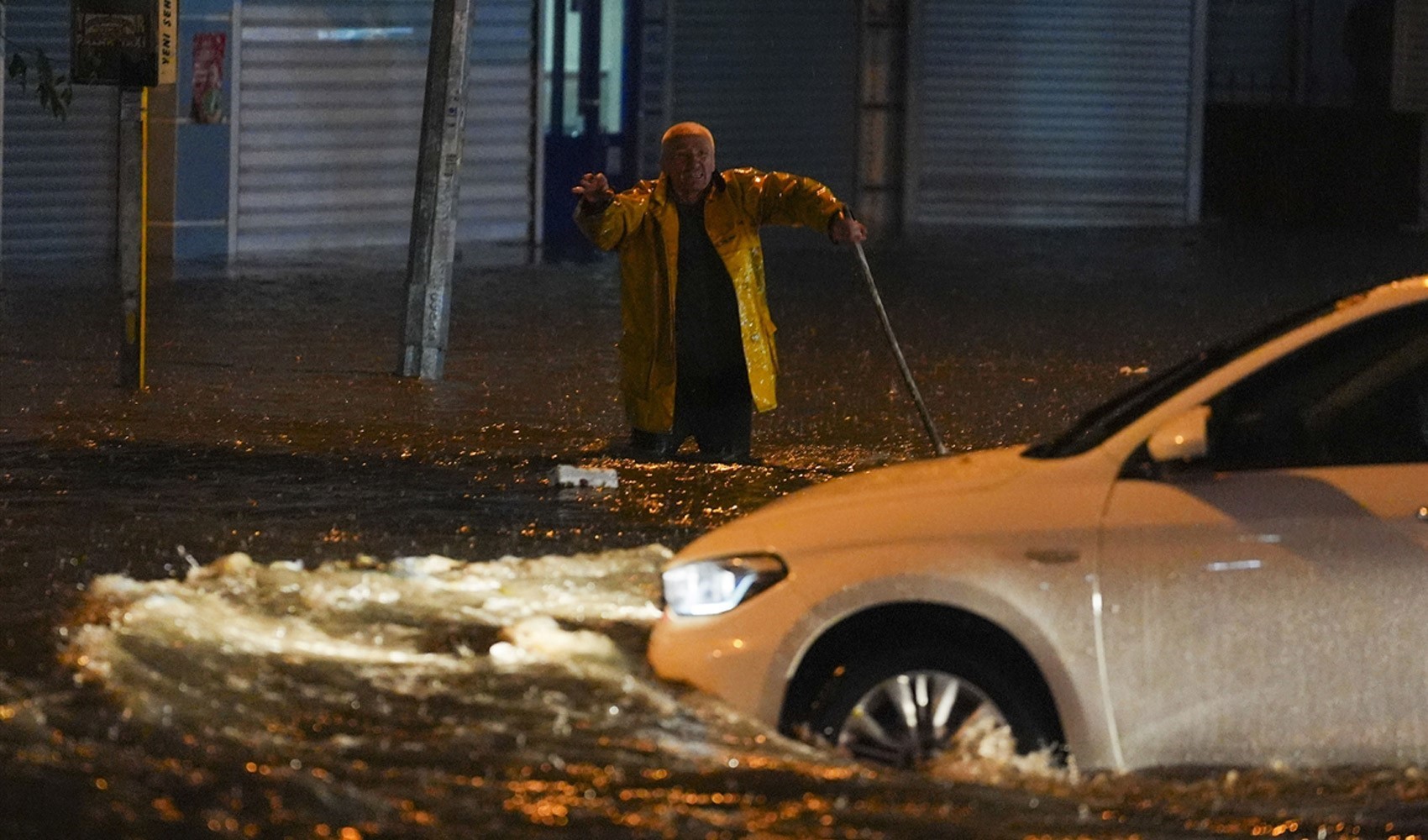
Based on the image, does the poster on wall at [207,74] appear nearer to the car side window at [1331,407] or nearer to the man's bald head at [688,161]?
the man's bald head at [688,161]

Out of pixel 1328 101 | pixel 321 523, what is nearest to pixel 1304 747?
pixel 321 523

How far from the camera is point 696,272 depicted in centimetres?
980

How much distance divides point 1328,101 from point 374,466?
78.8ft

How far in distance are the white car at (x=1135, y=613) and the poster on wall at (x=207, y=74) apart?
15124 millimetres

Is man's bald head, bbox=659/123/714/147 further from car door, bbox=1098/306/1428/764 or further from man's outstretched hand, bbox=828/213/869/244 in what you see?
car door, bbox=1098/306/1428/764

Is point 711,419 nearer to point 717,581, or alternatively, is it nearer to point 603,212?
point 603,212

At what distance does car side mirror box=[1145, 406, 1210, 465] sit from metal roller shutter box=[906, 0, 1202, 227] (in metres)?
21.5

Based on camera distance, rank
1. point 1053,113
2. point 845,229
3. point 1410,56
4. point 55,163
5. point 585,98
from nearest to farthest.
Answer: point 845,229 < point 55,163 < point 585,98 < point 1053,113 < point 1410,56

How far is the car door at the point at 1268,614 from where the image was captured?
17.5 ft

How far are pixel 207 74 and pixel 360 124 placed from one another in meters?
2.18

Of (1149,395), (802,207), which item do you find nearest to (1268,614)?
(1149,395)

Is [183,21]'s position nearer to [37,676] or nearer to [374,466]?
[374,466]

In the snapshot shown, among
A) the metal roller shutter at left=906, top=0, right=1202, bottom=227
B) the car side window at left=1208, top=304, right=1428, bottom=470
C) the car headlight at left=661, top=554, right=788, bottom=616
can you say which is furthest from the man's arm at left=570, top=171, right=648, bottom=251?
the metal roller shutter at left=906, top=0, right=1202, bottom=227

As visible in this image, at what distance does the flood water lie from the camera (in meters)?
5.38
